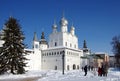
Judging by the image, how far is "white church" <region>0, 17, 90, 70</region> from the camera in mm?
82500

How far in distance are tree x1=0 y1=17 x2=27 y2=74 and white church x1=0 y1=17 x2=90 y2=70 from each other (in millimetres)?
41937

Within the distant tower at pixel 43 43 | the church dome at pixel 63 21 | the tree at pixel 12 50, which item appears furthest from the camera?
the distant tower at pixel 43 43

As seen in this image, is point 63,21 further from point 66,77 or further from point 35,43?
point 66,77

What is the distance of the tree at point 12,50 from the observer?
1497 inches

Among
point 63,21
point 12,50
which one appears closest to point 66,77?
point 12,50

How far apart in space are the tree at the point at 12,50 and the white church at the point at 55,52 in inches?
1651

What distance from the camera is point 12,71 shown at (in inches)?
1497

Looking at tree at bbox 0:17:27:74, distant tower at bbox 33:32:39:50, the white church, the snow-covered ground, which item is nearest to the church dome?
the white church

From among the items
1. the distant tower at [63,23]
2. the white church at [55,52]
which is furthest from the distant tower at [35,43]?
the distant tower at [63,23]

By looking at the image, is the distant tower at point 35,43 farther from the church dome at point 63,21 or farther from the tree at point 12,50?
the tree at point 12,50

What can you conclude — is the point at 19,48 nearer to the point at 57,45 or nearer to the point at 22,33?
the point at 22,33

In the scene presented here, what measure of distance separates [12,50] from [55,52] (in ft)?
150

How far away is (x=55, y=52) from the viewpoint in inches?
3295

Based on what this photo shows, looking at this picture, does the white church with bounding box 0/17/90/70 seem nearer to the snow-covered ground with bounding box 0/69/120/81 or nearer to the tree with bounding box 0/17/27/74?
the tree with bounding box 0/17/27/74
